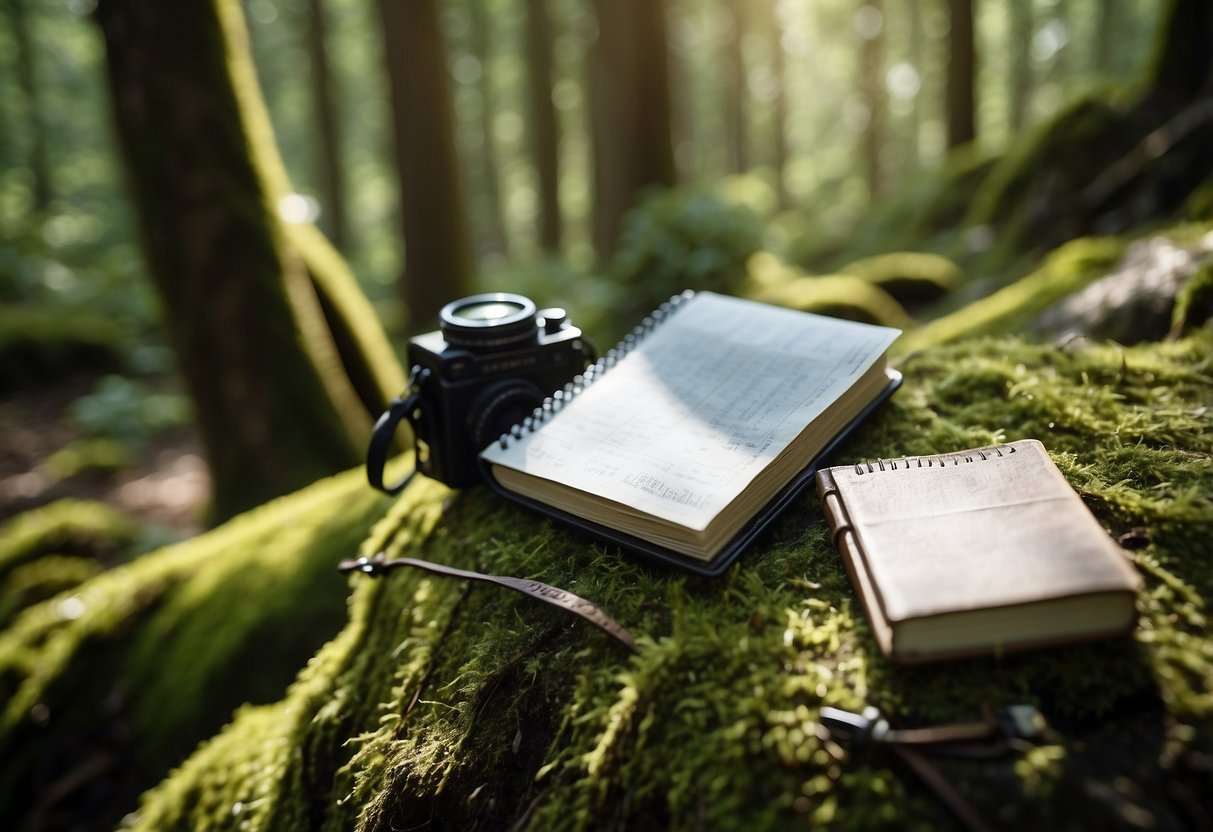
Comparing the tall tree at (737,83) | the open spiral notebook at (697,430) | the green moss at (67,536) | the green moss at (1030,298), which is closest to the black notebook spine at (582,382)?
the open spiral notebook at (697,430)

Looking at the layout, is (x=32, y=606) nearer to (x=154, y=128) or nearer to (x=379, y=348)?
(x=379, y=348)

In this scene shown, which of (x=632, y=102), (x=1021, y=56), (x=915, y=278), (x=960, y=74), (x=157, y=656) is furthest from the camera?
(x=1021, y=56)

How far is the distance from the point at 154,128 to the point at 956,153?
941 cm

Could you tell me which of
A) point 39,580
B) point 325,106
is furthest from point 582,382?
point 325,106

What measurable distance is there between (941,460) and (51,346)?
450 inches

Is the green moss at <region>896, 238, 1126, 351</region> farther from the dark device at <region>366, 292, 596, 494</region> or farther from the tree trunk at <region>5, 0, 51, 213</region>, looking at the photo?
the tree trunk at <region>5, 0, 51, 213</region>

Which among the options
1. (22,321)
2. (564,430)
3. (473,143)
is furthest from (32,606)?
(473,143)

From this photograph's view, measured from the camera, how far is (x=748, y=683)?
118 centimetres

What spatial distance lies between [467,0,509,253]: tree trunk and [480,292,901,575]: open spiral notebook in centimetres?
1899

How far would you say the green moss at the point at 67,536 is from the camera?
4.17 meters

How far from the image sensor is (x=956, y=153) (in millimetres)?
10180

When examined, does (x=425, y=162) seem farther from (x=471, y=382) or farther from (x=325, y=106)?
(x=471, y=382)

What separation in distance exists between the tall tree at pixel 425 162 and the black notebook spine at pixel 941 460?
878 cm

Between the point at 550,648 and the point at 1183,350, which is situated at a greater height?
the point at 1183,350
